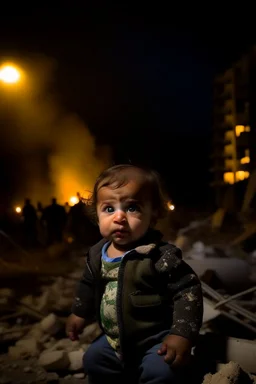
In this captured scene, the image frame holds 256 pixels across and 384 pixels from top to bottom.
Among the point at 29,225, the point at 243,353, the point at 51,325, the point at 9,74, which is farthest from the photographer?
the point at 29,225

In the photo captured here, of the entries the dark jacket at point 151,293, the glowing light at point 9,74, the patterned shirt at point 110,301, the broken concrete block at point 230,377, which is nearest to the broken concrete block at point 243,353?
the broken concrete block at point 230,377

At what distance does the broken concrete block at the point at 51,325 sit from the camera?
3928 millimetres

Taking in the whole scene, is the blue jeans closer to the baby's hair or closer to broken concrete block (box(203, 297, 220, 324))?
the baby's hair

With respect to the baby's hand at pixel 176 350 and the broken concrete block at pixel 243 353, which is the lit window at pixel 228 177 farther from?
the baby's hand at pixel 176 350

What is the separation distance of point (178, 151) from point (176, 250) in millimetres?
36765

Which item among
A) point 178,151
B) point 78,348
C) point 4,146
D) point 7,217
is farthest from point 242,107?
point 178,151

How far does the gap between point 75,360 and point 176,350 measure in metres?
1.54

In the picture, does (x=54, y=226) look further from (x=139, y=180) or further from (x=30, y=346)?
(x=139, y=180)

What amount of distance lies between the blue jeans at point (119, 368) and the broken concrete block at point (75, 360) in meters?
0.80

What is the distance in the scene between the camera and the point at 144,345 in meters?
2.10

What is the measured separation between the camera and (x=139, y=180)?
7.30ft

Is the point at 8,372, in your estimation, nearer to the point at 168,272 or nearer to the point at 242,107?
the point at 168,272

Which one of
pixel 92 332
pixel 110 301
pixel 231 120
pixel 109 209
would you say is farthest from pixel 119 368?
pixel 231 120

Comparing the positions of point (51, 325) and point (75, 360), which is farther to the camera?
point (51, 325)
